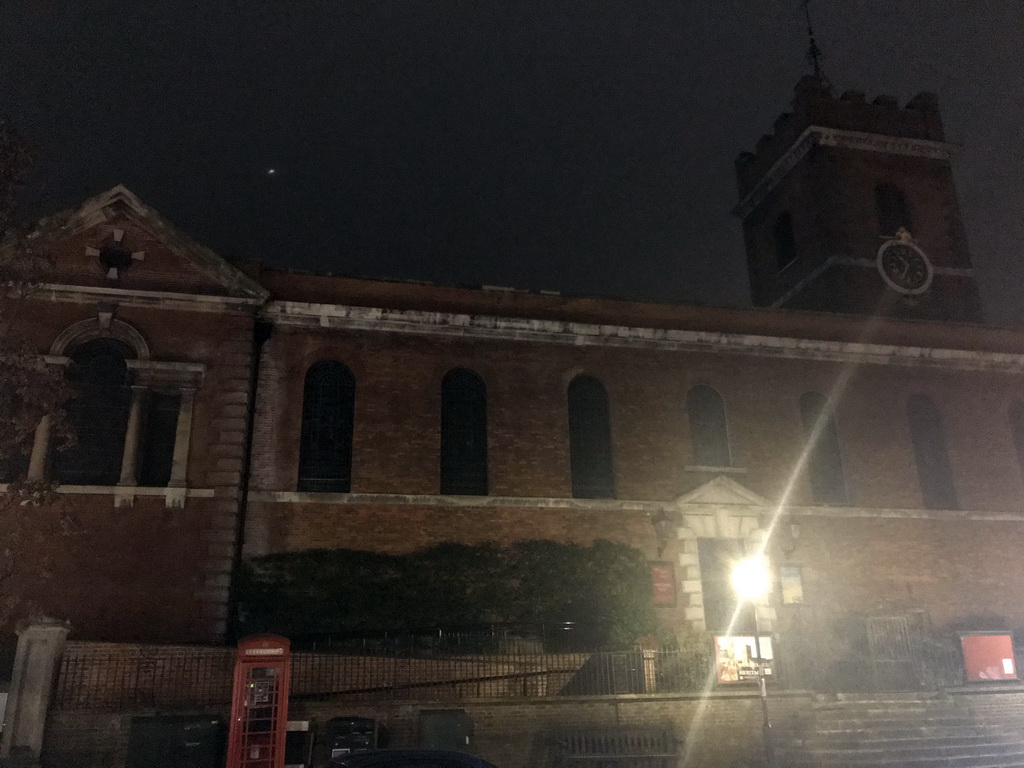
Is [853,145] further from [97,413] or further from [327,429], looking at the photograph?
[97,413]

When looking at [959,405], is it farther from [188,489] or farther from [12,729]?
[12,729]

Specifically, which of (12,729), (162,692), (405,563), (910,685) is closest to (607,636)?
(405,563)

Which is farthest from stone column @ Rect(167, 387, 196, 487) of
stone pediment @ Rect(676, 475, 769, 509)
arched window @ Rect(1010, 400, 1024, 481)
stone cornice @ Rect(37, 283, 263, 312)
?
arched window @ Rect(1010, 400, 1024, 481)

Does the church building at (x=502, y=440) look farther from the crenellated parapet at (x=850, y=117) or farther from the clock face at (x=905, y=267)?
the crenellated parapet at (x=850, y=117)

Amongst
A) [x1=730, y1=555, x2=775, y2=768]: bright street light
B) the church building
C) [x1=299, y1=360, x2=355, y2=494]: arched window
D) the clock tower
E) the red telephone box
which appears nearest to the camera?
the red telephone box

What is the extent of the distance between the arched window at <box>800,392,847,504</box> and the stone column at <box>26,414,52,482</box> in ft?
56.6

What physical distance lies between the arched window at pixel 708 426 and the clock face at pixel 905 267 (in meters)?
10.6

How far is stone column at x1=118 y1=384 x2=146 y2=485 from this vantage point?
51.9 ft

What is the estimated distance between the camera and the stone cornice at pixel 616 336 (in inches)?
734

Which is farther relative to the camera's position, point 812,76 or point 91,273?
point 812,76

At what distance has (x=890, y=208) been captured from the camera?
1140 inches

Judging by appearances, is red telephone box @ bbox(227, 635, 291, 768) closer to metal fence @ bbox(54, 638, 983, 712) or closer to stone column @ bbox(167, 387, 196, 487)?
metal fence @ bbox(54, 638, 983, 712)

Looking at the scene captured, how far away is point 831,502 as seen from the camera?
68.2ft

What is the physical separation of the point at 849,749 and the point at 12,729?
1326 centimetres
